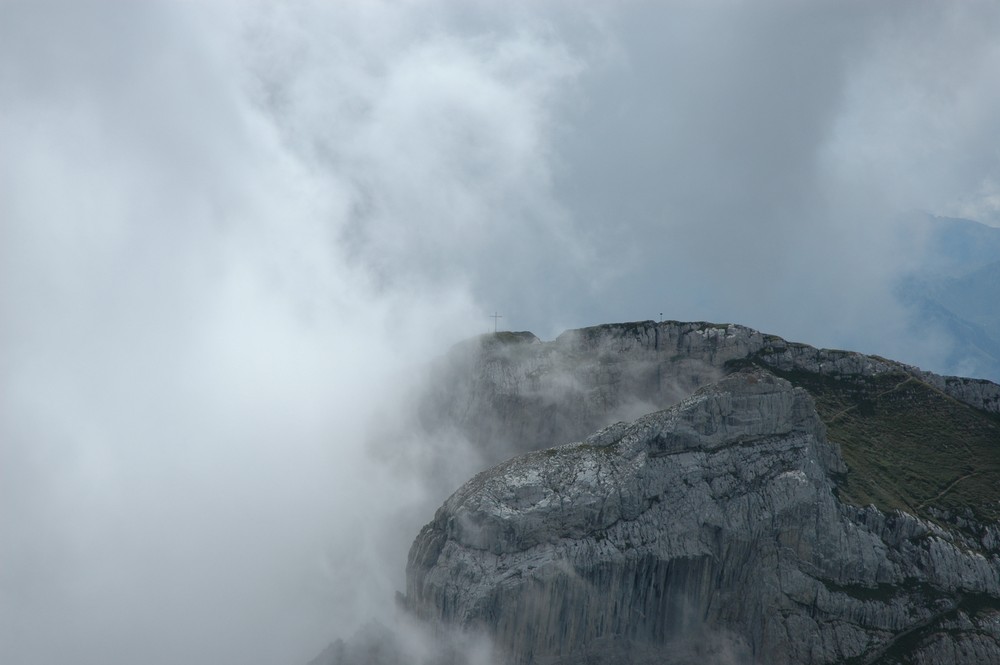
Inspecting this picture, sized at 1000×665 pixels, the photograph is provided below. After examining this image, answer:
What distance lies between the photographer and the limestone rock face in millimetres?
138875

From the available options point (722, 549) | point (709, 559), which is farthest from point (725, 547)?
point (709, 559)

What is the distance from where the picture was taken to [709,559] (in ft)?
466

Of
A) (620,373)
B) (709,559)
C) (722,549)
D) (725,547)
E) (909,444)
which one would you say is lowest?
(709,559)

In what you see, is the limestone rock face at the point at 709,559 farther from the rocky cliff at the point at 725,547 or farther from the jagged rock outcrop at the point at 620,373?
the jagged rock outcrop at the point at 620,373

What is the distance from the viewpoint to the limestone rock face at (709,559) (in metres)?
139

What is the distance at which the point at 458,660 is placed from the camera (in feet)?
462

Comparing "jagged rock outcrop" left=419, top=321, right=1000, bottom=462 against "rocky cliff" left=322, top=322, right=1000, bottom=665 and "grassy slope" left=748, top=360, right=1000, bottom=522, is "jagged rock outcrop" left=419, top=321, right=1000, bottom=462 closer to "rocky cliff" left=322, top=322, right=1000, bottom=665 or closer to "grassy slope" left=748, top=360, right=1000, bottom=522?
"grassy slope" left=748, top=360, right=1000, bottom=522

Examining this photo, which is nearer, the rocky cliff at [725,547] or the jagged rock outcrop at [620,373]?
the rocky cliff at [725,547]

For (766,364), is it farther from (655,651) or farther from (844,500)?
(655,651)

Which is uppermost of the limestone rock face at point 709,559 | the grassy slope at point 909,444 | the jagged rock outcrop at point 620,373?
the jagged rock outcrop at point 620,373

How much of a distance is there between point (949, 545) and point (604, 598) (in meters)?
56.6

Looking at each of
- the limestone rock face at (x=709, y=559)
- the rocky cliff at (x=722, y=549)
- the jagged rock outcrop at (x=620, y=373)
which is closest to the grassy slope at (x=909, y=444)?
the rocky cliff at (x=722, y=549)

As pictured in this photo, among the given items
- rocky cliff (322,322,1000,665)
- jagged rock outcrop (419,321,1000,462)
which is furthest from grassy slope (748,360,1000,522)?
jagged rock outcrop (419,321,1000,462)

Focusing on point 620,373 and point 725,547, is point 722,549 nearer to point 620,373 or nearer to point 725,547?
point 725,547
